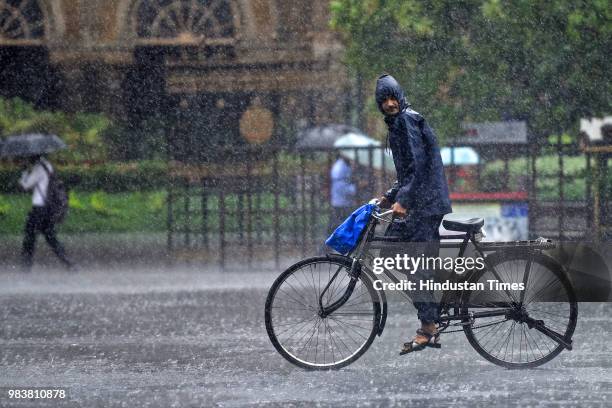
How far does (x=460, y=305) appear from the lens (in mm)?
7820

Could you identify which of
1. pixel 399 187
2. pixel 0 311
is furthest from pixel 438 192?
pixel 0 311

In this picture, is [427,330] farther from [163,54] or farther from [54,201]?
[163,54]

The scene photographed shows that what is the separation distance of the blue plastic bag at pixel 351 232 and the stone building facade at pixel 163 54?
16.5m

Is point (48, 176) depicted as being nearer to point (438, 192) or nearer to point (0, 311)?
point (0, 311)

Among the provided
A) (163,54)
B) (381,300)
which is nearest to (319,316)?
(381,300)

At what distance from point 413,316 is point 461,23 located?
231 inches

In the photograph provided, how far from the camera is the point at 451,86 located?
15.9m

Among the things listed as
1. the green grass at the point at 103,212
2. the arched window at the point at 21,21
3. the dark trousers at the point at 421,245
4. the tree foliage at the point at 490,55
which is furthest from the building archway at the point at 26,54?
the dark trousers at the point at 421,245

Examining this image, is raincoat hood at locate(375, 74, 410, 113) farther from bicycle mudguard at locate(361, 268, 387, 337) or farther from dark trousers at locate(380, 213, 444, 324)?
bicycle mudguard at locate(361, 268, 387, 337)

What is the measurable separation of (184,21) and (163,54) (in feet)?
2.67

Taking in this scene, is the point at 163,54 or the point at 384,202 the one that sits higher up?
the point at 163,54

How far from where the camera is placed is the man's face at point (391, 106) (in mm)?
7680

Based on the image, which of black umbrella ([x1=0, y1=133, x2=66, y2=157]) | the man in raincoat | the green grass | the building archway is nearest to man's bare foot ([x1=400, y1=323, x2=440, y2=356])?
the man in raincoat

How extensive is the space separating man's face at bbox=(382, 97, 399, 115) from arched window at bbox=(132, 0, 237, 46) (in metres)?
17.3
